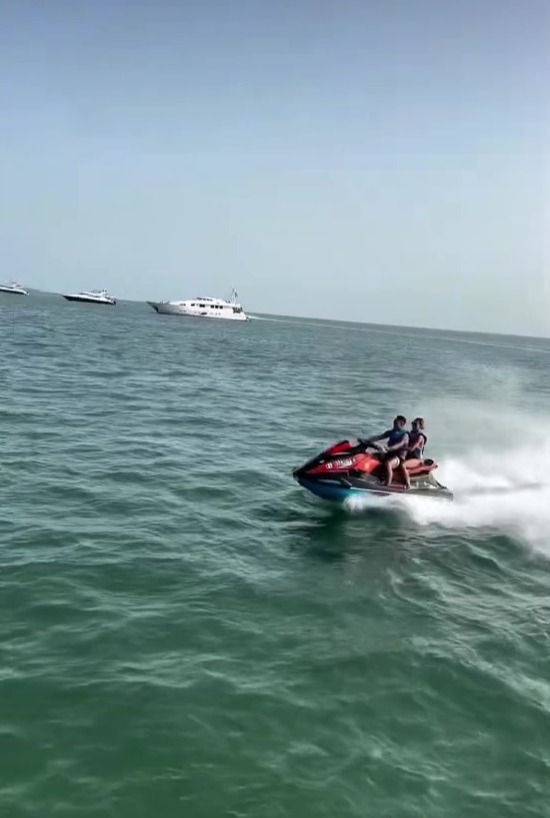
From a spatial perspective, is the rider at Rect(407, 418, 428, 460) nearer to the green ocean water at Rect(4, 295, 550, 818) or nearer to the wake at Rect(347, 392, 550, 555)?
the wake at Rect(347, 392, 550, 555)

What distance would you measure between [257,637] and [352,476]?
7.44 meters

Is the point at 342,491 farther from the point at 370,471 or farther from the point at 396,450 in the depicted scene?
the point at 396,450

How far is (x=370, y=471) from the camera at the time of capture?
1819 cm

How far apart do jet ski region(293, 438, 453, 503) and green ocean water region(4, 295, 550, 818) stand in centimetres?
47

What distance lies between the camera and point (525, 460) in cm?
2505

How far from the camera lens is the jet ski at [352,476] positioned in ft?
57.9

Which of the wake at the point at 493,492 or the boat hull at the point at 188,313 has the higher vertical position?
the boat hull at the point at 188,313

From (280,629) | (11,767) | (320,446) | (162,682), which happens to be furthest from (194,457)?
(11,767)

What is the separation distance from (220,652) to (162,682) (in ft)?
3.80

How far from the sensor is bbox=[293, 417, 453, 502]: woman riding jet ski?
57.9 ft

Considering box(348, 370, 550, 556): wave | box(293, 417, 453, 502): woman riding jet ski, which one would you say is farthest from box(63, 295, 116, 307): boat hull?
box(293, 417, 453, 502): woman riding jet ski

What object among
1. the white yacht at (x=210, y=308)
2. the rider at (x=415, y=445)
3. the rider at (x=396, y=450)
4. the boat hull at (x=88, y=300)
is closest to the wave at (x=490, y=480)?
the rider at (x=396, y=450)

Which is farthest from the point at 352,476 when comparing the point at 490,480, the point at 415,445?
the point at 490,480

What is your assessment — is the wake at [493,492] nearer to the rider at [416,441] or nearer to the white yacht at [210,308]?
the rider at [416,441]
